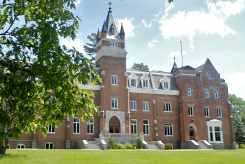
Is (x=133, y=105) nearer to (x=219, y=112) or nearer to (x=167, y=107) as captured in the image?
(x=167, y=107)

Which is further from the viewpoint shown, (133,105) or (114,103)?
(133,105)

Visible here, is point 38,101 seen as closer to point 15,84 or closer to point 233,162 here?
point 15,84

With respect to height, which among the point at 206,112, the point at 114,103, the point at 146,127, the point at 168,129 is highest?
the point at 114,103

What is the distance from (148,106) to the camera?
4947 cm

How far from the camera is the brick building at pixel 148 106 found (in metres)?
44.4

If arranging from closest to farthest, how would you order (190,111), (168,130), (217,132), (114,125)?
(114,125) < (168,130) < (190,111) < (217,132)

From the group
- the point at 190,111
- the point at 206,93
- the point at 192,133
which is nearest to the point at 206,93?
the point at 206,93

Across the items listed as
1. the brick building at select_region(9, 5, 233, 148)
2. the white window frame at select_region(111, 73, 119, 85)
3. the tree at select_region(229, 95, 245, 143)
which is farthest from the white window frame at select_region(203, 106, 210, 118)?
the white window frame at select_region(111, 73, 119, 85)

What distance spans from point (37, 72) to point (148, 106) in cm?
4174

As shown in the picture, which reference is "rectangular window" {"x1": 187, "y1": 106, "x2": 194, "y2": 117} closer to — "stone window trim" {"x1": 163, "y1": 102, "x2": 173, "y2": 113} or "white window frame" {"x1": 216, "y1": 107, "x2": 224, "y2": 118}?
"stone window trim" {"x1": 163, "y1": 102, "x2": 173, "y2": 113}

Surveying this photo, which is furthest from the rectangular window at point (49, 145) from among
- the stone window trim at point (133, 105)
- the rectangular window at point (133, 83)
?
the rectangular window at point (133, 83)

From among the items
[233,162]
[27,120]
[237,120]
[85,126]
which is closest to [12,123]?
[27,120]

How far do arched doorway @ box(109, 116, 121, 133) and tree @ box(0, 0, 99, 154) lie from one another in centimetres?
3762

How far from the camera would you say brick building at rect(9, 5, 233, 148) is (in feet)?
146
